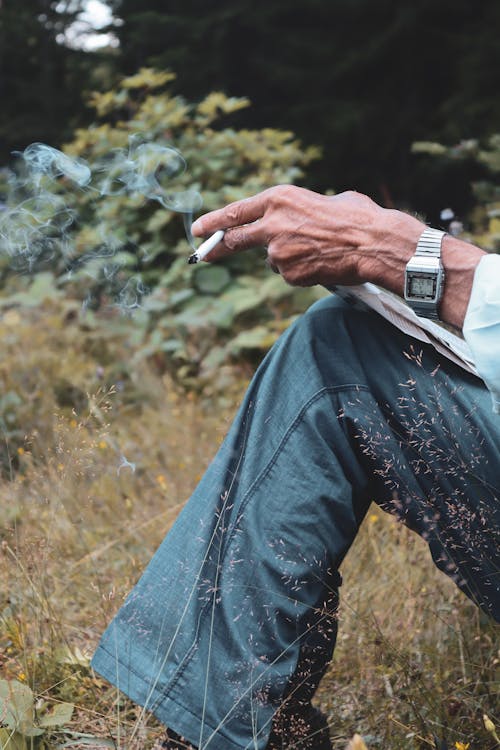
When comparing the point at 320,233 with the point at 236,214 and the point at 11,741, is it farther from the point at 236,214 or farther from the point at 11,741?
the point at 11,741

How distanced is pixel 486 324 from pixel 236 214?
418 millimetres

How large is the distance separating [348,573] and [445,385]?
78 cm

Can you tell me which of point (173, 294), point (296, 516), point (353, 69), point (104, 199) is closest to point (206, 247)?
point (296, 516)

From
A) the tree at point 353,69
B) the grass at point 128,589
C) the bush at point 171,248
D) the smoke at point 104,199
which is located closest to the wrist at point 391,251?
the grass at point 128,589

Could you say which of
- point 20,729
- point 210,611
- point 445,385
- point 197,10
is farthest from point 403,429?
point 197,10

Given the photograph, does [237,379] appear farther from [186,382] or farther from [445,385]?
[445,385]

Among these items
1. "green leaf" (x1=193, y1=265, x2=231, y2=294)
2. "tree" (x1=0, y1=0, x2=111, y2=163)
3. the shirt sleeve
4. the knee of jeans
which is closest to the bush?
"green leaf" (x1=193, y1=265, x2=231, y2=294)

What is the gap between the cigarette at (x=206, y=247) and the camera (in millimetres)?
1240

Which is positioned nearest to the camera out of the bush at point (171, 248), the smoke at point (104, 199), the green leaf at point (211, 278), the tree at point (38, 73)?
the smoke at point (104, 199)

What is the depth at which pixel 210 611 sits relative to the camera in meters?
1.16

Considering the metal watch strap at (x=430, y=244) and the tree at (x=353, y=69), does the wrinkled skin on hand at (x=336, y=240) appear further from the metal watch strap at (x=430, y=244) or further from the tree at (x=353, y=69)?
the tree at (x=353, y=69)

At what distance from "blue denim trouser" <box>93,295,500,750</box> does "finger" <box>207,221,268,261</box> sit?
0.14 metres

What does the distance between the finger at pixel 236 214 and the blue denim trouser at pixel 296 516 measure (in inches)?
7.1

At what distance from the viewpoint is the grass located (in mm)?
1311
